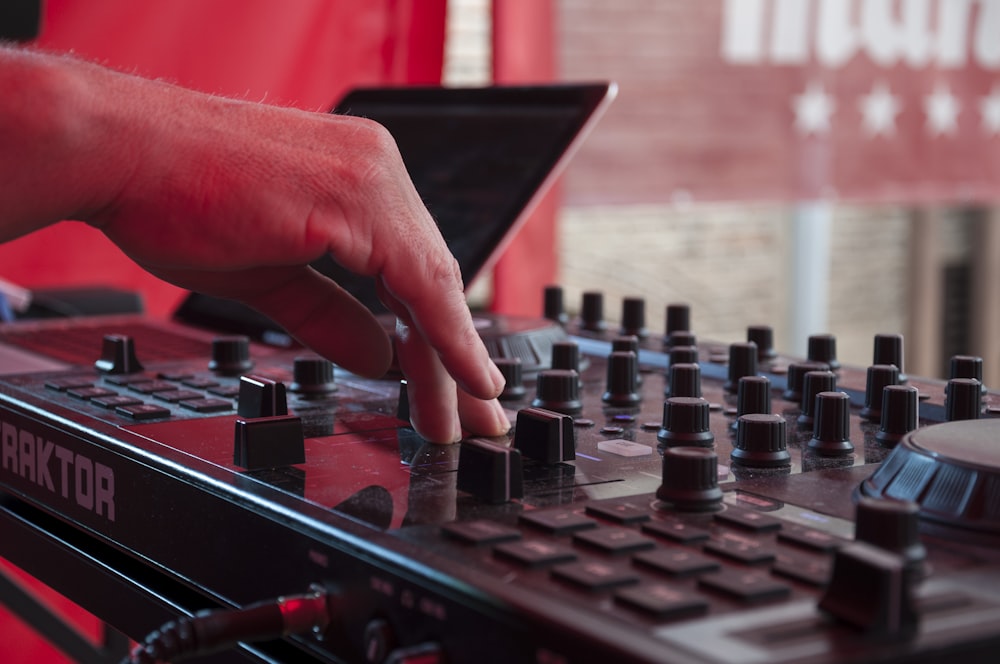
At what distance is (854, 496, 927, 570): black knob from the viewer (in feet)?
1.68

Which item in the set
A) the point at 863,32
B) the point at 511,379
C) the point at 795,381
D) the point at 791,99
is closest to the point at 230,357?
the point at 511,379

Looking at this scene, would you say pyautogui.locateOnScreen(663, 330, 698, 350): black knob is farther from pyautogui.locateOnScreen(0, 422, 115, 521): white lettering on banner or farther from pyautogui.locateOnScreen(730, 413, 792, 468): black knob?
pyautogui.locateOnScreen(0, 422, 115, 521): white lettering on banner

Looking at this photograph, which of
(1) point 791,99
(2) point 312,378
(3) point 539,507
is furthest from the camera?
(1) point 791,99

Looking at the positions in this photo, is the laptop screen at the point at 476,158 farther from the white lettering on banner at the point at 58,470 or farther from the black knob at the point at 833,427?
the black knob at the point at 833,427

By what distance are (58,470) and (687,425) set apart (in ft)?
1.47

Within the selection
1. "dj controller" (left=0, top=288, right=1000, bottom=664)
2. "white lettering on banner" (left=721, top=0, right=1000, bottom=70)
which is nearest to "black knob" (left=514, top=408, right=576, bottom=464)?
"dj controller" (left=0, top=288, right=1000, bottom=664)

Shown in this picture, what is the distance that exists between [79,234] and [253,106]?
1625 millimetres

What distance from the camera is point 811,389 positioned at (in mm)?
846

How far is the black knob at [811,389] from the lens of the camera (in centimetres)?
84

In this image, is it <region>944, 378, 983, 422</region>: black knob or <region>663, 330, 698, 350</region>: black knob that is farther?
<region>663, 330, 698, 350</region>: black knob

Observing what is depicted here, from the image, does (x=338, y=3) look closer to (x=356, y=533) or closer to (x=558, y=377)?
(x=558, y=377)

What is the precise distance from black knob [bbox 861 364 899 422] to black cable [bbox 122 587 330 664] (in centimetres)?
43

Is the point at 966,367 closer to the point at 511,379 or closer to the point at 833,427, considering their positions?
the point at 833,427

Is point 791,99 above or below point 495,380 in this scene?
above
